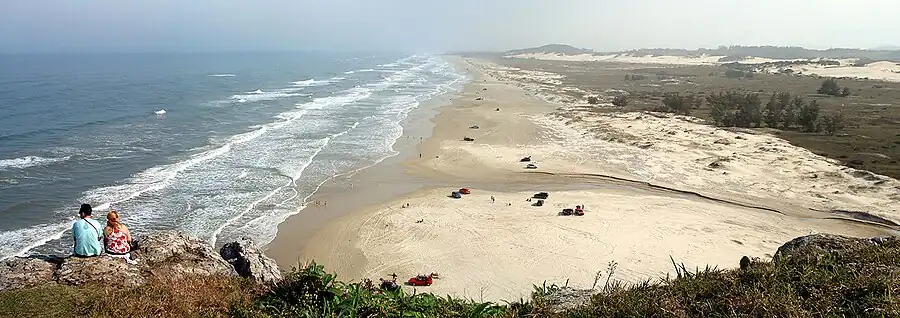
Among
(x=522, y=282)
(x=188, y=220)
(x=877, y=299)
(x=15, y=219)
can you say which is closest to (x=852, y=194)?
(x=522, y=282)

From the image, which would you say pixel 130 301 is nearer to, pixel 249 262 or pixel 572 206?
pixel 249 262

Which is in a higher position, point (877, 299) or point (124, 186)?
point (877, 299)

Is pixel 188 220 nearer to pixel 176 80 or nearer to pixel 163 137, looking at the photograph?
pixel 163 137

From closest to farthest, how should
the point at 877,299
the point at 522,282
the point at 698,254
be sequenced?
the point at 877,299, the point at 522,282, the point at 698,254

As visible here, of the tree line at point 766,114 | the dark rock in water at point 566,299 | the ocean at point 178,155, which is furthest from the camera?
the tree line at point 766,114

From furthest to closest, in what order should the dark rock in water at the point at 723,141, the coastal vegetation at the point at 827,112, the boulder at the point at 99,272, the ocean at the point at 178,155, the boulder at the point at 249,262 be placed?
1. the dark rock in water at the point at 723,141
2. the coastal vegetation at the point at 827,112
3. the ocean at the point at 178,155
4. the boulder at the point at 249,262
5. the boulder at the point at 99,272

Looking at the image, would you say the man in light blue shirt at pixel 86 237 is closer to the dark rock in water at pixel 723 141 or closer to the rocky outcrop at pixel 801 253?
the rocky outcrop at pixel 801 253

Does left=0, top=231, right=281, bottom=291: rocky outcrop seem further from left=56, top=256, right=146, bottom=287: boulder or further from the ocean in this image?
the ocean

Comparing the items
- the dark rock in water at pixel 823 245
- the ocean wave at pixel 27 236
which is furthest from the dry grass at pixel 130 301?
the ocean wave at pixel 27 236
